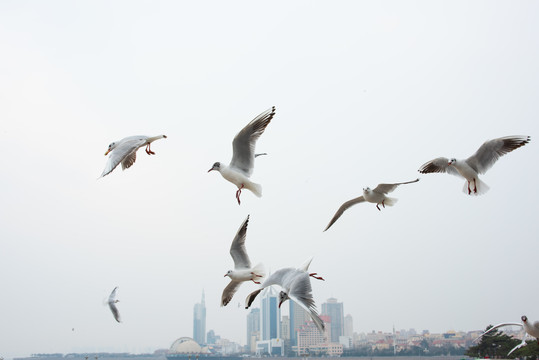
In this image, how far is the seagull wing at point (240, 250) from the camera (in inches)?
418

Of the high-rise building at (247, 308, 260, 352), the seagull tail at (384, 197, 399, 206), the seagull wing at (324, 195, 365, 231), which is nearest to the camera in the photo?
the seagull tail at (384, 197, 399, 206)

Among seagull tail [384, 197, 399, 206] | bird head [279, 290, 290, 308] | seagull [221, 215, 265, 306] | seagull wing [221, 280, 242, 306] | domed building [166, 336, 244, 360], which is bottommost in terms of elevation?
domed building [166, 336, 244, 360]

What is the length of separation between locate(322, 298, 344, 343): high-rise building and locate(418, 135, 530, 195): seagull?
149 m

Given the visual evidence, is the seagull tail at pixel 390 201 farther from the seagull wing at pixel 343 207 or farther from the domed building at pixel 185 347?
the domed building at pixel 185 347

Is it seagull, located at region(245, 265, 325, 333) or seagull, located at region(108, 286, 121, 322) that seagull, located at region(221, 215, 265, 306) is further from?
seagull, located at region(108, 286, 121, 322)

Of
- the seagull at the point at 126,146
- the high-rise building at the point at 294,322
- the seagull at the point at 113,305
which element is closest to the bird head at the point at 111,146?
the seagull at the point at 126,146

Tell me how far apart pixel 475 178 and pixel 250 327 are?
182 m

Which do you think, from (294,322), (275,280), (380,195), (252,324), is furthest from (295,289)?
(252,324)

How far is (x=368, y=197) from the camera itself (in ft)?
37.7

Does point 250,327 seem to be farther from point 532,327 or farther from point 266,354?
point 532,327

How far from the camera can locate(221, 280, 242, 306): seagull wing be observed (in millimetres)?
10812

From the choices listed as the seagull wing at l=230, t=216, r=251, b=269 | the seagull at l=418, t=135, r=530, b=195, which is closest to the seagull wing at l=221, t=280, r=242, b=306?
the seagull wing at l=230, t=216, r=251, b=269

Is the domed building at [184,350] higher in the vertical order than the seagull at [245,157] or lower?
lower

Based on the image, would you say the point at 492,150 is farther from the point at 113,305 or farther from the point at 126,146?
the point at 113,305
